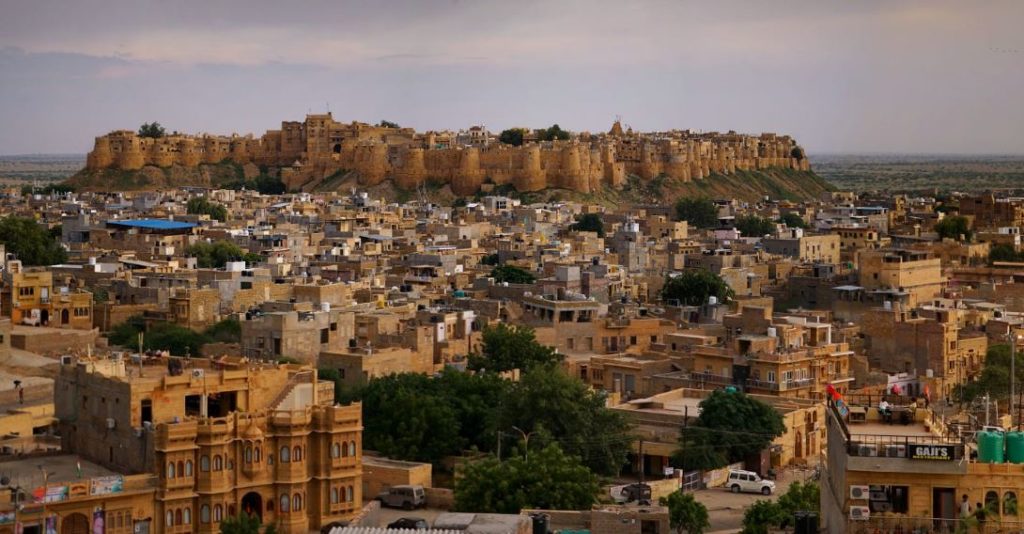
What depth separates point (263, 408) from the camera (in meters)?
23.5

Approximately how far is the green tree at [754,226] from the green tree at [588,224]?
5.52 meters

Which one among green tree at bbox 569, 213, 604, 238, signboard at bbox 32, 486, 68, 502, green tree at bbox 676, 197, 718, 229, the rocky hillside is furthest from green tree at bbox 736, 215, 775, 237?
signboard at bbox 32, 486, 68, 502

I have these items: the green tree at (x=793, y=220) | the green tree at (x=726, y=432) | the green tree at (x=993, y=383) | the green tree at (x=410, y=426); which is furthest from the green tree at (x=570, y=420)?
the green tree at (x=793, y=220)

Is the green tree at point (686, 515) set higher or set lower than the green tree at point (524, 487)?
lower

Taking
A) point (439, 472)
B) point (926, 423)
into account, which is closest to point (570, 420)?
point (439, 472)

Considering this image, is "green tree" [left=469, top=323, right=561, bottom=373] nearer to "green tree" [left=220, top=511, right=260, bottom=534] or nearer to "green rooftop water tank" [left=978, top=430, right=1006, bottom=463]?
"green tree" [left=220, top=511, right=260, bottom=534]

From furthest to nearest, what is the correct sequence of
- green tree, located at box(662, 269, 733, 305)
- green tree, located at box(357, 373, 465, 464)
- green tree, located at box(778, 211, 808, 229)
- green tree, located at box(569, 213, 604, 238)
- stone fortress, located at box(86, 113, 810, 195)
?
stone fortress, located at box(86, 113, 810, 195) < green tree, located at box(778, 211, 808, 229) < green tree, located at box(569, 213, 604, 238) < green tree, located at box(662, 269, 733, 305) < green tree, located at box(357, 373, 465, 464)

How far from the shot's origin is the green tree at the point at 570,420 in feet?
83.7

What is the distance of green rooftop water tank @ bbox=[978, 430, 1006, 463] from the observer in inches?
526

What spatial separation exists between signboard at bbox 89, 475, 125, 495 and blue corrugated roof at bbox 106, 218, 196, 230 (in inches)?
1456

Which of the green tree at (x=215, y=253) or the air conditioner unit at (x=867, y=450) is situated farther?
the green tree at (x=215, y=253)

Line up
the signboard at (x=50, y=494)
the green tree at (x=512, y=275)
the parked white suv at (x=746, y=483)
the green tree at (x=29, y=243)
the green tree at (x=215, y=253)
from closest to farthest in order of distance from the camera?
the signboard at (x=50, y=494)
the parked white suv at (x=746, y=483)
the green tree at (x=512, y=275)
the green tree at (x=215, y=253)
the green tree at (x=29, y=243)

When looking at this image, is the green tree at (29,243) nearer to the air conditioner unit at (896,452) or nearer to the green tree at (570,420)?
the green tree at (570,420)

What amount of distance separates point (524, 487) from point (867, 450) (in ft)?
29.1
